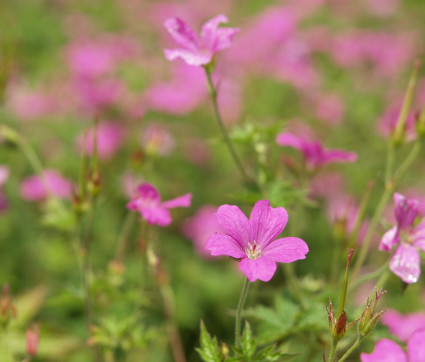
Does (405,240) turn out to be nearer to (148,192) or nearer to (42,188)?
(148,192)

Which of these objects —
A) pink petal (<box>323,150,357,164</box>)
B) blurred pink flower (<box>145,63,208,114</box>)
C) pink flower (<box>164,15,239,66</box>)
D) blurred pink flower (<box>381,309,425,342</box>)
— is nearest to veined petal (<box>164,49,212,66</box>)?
pink flower (<box>164,15,239,66</box>)

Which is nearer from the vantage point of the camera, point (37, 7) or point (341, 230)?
point (341, 230)

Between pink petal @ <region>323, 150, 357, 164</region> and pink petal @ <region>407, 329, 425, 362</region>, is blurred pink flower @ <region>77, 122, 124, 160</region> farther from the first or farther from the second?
pink petal @ <region>407, 329, 425, 362</region>

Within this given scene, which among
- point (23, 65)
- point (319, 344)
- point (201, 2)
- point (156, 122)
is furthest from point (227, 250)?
point (201, 2)

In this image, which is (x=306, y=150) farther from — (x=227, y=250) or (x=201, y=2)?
(x=201, y=2)

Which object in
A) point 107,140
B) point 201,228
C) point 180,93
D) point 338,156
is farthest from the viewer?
point 180,93

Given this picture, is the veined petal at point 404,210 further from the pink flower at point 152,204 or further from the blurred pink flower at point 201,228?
the blurred pink flower at point 201,228

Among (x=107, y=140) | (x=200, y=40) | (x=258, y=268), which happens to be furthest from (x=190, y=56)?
(x=107, y=140)
